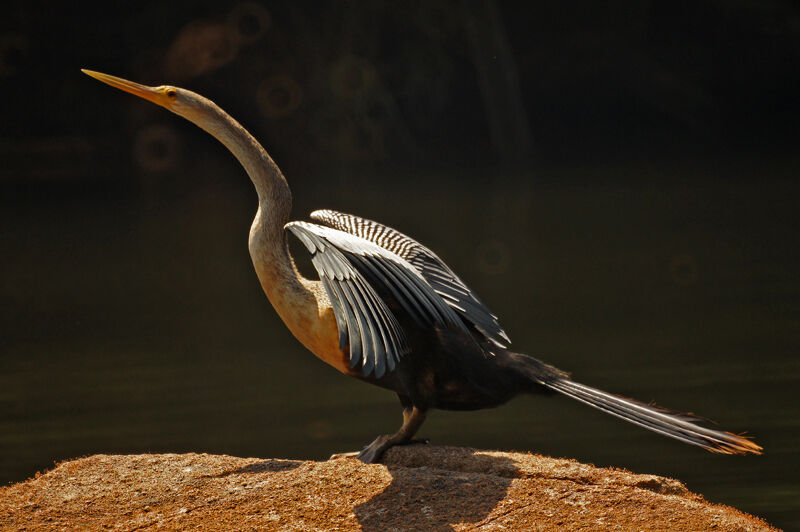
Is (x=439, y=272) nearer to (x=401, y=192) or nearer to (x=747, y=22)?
(x=401, y=192)

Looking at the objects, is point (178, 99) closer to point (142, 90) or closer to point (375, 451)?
point (142, 90)

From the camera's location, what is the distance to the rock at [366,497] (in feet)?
9.68

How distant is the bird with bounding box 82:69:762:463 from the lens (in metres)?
3.17

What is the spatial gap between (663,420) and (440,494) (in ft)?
2.49

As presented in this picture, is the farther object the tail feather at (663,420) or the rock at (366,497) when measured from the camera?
the tail feather at (663,420)

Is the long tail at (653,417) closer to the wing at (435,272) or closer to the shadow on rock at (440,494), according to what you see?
the wing at (435,272)

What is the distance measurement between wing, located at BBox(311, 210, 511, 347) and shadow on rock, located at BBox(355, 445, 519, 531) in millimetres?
427

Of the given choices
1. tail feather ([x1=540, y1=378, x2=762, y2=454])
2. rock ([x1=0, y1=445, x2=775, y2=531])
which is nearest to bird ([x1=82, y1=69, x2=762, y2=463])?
tail feather ([x1=540, y1=378, x2=762, y2=454])

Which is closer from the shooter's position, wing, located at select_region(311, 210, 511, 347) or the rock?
the rock

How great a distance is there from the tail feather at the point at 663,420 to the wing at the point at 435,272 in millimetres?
292

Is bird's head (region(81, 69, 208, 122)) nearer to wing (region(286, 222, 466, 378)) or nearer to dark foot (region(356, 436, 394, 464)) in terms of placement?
wing (region(286, 222, 466, 378))

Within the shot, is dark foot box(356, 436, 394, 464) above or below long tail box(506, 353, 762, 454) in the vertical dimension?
below

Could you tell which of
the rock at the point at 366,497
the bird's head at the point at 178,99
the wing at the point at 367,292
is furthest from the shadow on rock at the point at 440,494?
the bird's head at the point at 178,99

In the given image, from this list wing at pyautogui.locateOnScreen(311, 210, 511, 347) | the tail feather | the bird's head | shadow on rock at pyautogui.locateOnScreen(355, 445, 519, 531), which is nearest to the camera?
shadow on rock at pyautogui.locateOnScreen(355, 445, 519, 531)
